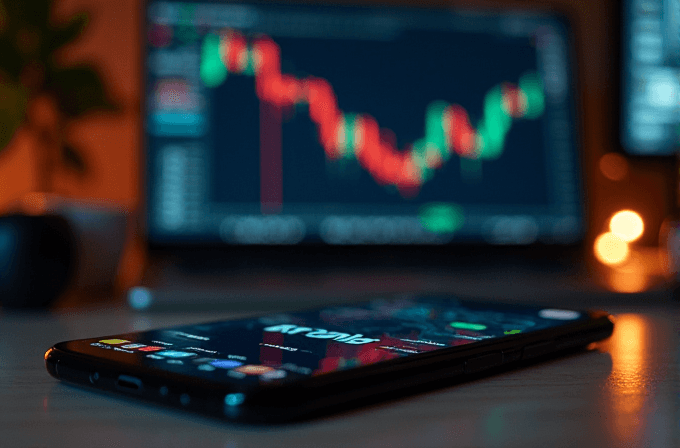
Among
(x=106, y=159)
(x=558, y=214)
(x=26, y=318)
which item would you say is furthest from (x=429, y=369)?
(x=106, y=159)

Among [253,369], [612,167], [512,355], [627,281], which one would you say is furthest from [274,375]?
[612,167]

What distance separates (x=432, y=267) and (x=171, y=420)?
620mm

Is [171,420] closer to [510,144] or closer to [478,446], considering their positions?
[478,446]

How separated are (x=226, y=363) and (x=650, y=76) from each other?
0.96m

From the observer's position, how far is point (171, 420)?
0.22m

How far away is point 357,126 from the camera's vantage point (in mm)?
838

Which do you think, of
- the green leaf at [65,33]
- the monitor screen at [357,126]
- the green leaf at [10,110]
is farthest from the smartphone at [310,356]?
the green leaf at [65,33]

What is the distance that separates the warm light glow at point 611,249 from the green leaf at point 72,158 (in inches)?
34.7

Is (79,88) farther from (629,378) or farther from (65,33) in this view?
(629,378)

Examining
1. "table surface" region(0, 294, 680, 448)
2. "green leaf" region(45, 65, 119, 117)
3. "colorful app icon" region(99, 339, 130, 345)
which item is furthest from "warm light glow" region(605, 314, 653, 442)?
"green leaf" region(45, 65, 119, 117)

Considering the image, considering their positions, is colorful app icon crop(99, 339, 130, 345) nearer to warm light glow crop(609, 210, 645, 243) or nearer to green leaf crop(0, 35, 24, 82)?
green leaf crop(0, 35, 24, 82)

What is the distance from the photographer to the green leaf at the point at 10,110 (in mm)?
816

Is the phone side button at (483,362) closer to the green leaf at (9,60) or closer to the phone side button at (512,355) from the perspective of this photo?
the phone side button at (512,355)

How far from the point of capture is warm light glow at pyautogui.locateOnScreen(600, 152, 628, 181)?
1.12 m
